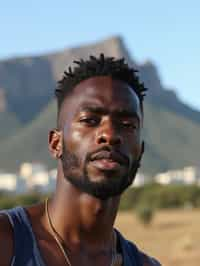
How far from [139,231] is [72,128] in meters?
46.2

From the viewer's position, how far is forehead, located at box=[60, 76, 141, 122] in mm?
3014

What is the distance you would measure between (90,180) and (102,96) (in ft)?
1.19

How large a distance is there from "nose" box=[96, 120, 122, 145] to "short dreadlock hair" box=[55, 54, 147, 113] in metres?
0.25

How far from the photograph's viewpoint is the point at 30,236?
9.45 ft

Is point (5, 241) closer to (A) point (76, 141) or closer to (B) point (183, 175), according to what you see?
(A) point (76, 141)

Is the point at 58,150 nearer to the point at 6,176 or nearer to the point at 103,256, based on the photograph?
the point at 103,256

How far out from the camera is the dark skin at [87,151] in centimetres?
292

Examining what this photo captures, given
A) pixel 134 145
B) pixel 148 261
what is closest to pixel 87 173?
pixel 134 145

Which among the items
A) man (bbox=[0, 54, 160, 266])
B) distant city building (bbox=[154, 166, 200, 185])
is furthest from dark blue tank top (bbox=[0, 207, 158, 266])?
distant city building (bbox=[154, 166, 200, 185])

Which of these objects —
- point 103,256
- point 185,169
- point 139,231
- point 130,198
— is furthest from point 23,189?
point 103,256

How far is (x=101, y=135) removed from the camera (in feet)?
9.55

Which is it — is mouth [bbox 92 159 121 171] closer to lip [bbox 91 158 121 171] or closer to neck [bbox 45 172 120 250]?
lip [bbox 91 158 121 171]

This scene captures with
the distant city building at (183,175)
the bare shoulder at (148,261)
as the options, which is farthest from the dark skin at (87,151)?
the distant city building at (183,175)

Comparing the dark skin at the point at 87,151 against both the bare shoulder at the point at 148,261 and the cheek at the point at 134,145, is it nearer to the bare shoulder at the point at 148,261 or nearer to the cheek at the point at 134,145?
the cheek at the point at 134,145
